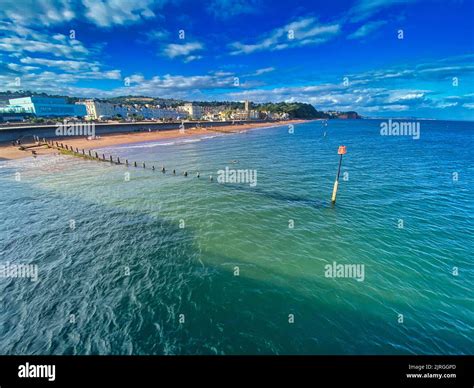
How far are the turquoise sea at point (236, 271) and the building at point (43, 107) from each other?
157 m

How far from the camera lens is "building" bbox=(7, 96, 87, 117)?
13975cm

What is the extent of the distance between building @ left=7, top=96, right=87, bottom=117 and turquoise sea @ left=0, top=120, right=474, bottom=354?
514 feet

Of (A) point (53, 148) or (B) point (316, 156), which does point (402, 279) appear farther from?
(A) point (53, 148)

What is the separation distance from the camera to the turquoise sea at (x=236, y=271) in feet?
34.1

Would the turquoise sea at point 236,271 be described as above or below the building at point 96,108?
below

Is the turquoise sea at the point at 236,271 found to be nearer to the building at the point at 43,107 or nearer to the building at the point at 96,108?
the building at the point at 43,107

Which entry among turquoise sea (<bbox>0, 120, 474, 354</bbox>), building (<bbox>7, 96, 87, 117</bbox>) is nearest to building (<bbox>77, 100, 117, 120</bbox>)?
building (<bbox>7, 96, 87, 117</bbox>)

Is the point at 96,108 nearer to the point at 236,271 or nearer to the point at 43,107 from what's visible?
the point at 43,107

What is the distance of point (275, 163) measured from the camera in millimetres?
47125

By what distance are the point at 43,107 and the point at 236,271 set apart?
18716 cm

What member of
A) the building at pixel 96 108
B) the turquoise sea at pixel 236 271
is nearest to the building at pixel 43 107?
the building at pixel 96 108

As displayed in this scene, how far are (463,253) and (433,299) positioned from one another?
6770mm

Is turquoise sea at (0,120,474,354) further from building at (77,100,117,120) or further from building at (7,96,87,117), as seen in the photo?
building at (77,100,117,120)
